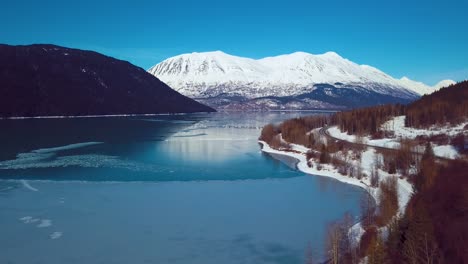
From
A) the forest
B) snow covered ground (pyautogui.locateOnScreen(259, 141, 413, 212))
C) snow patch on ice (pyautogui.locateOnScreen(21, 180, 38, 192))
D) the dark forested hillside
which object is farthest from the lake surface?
the dark forested hillside

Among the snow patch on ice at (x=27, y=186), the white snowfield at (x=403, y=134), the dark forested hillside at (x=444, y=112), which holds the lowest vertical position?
the snow patch on ice at (x=27, y=186)

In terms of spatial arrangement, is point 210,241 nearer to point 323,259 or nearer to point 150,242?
point 150,242

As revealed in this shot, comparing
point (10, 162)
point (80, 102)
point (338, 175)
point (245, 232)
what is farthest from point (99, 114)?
point (245, 232)

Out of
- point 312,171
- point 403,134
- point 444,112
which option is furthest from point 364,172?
point 444,112

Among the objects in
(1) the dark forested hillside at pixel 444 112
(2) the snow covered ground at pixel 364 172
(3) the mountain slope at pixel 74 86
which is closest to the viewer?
(2) the snow covered ground at pixel 364 172

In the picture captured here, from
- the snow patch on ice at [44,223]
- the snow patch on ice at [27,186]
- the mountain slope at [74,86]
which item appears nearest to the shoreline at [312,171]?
the snow patch on ice at [44,223]

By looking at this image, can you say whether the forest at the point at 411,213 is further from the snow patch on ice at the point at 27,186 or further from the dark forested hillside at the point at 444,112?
the snow patch on ice at the point at 27,186
